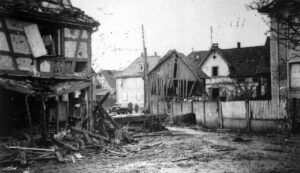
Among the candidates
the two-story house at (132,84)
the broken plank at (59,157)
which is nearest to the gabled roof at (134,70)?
the two-story house at (132,84)

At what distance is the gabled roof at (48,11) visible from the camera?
1434cm

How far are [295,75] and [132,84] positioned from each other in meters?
37.9

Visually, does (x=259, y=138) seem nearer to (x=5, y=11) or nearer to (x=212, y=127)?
(x=212, y=127)

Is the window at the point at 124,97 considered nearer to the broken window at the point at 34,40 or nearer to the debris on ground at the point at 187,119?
the debris on ground at the point at 187,119

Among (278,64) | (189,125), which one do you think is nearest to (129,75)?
(189,125)

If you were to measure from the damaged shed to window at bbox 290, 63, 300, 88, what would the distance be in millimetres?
16498

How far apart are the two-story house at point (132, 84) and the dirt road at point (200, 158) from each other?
133ft

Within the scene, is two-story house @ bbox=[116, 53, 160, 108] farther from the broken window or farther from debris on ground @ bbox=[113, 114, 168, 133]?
the broken window

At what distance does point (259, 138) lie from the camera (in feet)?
54.7

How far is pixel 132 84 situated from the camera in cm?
5675

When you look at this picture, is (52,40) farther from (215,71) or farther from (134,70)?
(134,70)

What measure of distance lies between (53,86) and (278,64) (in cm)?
1543

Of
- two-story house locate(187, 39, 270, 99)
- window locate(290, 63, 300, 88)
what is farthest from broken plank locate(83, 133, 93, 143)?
two-story house locate(187, 39, 270, 99)

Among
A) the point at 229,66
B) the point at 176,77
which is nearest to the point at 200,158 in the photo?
the point at 176,77
